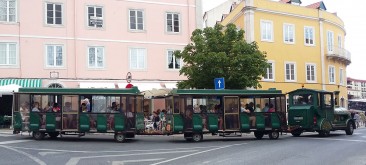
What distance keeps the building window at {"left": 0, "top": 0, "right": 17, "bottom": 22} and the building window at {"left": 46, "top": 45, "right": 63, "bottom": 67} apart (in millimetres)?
2837

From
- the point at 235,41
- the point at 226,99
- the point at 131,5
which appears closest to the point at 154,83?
the point at 131,5

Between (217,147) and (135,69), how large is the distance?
15879 millimetres

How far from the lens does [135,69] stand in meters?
32.5

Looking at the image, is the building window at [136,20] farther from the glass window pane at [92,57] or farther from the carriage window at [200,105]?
the carriage window at [200,105]

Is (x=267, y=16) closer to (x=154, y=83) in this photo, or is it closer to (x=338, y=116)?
(x=154, y=83)

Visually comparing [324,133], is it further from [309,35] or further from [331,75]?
[331,75]

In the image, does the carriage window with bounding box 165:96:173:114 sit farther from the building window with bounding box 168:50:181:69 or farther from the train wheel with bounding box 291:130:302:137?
the building window with bounding box 168:50:181:69

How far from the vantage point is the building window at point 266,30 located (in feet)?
128

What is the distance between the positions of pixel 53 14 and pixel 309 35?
22643mm

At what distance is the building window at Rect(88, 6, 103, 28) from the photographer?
31.6 m

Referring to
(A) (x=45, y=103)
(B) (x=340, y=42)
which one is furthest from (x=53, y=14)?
(B) (x=340, y=42)

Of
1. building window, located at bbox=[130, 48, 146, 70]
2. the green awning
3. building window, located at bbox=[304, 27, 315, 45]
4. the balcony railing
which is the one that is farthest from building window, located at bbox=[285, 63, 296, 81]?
the green awning

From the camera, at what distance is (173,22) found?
34.0 metres

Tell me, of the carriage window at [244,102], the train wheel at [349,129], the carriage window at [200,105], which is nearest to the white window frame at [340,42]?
the train wheel at [349,129]
